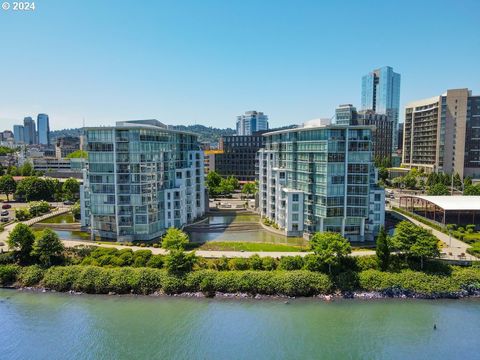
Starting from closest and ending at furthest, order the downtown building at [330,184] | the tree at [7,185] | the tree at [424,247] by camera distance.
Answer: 1. the tree at [424,247]
2. the downtown building at [330,184]
3. the tree at [7,185]

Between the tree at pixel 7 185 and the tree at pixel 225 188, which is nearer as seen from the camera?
the tree at pixel 7 185

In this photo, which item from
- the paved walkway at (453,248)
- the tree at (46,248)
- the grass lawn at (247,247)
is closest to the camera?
the tree at (46,248)

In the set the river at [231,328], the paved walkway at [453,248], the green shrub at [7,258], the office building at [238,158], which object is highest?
the office building at [238,158]

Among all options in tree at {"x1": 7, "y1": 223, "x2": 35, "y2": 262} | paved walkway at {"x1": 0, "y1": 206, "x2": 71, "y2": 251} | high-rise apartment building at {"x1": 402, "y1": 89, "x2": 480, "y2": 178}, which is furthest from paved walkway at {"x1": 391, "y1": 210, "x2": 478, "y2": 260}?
high-rise apartment building at {"x1": 402, "y1": 89, "x2": 480, "y2": 178}

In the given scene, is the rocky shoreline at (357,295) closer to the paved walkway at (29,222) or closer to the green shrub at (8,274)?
the green shrub at (8,274)

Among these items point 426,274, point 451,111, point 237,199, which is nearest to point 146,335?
point 426,274

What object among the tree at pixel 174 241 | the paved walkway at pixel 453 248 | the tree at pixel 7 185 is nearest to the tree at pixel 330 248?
the paved walkway at pixel 453 248

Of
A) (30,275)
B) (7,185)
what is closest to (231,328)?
(30,275)
